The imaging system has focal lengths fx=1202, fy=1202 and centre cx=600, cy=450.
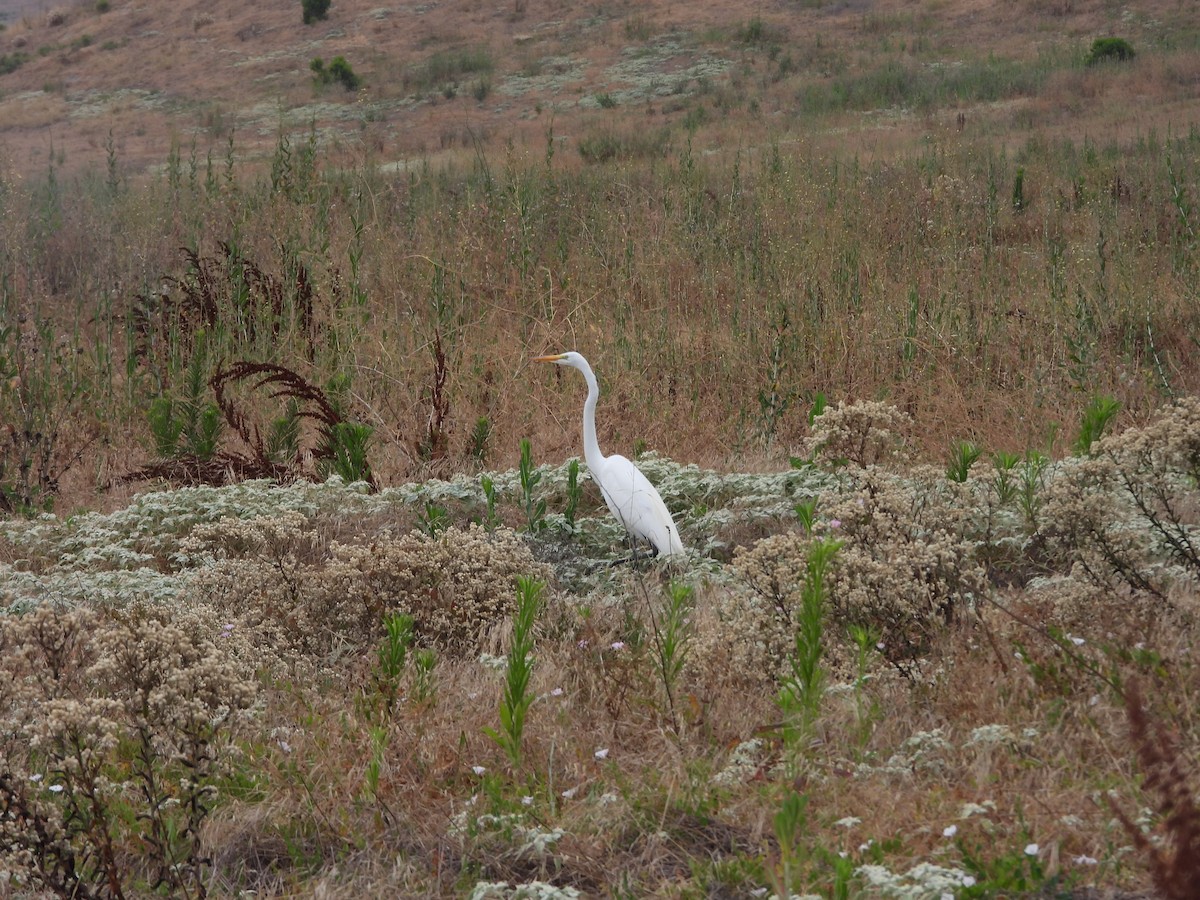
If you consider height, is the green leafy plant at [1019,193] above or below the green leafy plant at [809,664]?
below

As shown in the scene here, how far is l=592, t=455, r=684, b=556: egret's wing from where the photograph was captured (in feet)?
14.5

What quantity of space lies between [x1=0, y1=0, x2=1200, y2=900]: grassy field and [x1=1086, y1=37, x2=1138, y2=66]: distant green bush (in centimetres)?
968

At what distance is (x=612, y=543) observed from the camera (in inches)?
191

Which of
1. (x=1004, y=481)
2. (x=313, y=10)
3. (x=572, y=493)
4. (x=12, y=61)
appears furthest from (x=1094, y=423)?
(x=12, y=61)

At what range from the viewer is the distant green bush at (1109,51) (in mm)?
21406

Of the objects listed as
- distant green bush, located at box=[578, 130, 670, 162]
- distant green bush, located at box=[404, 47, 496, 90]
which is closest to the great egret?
distant green bush, located at box=[578, 130, 670, 162]

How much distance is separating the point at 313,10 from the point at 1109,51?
25073 millimetres

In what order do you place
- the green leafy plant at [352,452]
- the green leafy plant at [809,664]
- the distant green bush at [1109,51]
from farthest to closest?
1. the distant green bush at [1109,51]
2. the green leafy plant at [352,452]
3. the green leafy plant at [809,664]

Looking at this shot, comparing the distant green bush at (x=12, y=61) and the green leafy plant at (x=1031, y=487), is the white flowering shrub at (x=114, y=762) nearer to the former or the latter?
the green leafy plant at (x=1031, y=487)

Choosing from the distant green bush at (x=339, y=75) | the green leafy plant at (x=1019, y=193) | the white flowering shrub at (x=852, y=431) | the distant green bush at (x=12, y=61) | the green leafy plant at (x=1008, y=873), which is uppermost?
the distant green bush at (x=12, y=61)

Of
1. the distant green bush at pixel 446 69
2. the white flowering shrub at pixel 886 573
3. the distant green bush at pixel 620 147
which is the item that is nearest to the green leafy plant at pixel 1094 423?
the white flowering shrub at pixel 886 573

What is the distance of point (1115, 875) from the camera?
2.30m

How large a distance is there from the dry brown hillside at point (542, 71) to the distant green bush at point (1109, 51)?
48 cm

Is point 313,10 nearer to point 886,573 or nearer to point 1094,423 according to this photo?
point 1094,423
